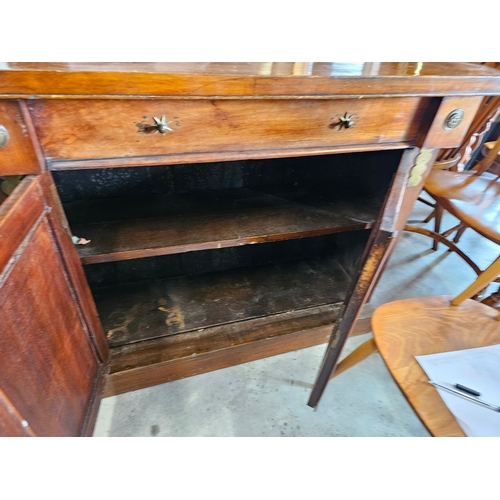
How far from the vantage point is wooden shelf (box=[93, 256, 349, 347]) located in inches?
44.7

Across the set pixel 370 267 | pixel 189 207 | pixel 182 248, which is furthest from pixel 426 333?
pixel 189 207

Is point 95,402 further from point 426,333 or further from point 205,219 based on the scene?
point 426,333

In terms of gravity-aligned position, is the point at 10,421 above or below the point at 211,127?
below

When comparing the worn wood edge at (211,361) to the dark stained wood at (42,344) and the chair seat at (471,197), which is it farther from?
the chair seat at (471,197)

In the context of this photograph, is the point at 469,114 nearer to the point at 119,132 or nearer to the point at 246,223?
the point at 246,223

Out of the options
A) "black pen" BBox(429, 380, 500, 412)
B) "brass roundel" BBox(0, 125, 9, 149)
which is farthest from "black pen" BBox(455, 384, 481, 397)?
"brass roundel" BBox(0, 125, 9, 149)

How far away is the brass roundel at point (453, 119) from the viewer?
823 mm

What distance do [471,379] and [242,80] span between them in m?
0.75

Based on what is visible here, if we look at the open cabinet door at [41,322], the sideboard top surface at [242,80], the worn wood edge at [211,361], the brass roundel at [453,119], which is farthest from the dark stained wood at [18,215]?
the brass roundel at [453,119]

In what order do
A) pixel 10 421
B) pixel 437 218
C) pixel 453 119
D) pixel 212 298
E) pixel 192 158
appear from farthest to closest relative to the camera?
pixel 437 218 < pixel 212 298 < pixel 453 119 < pixel 192 158 < pixel 10 421

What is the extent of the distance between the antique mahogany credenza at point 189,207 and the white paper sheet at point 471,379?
0.63 feet

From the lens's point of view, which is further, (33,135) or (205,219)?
(205,219)

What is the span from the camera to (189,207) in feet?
3.53
